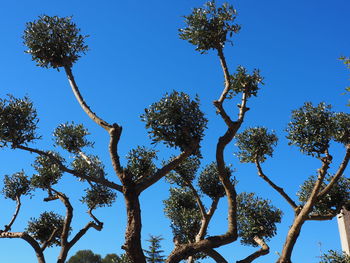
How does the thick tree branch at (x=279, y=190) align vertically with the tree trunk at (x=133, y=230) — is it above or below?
above

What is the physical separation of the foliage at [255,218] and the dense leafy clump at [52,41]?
571 inches

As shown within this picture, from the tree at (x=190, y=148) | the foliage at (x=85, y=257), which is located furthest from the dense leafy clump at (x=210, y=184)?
the foliage at (x=85, y=257)

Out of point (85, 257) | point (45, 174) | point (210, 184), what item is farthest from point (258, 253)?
point (85, 257)

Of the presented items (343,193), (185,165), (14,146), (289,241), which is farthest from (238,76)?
(14,146)

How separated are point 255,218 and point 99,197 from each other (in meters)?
11.3

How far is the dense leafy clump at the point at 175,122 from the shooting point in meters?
18.1

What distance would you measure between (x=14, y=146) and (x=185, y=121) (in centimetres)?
956

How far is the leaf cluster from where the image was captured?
2292 cm

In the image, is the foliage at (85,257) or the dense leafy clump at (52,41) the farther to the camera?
the foliage at (85,257)

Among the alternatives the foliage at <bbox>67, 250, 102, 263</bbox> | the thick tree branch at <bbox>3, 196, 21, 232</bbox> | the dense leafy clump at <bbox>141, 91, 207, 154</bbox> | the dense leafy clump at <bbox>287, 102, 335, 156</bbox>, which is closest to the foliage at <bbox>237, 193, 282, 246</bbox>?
the dense leafy clump at <bbox>287, 102, 335, 156</bbox>

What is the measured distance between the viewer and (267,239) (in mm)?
26156

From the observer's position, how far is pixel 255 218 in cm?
2645

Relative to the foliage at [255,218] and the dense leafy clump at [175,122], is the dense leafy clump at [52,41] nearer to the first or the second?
the dense leafy clump at [175,122]

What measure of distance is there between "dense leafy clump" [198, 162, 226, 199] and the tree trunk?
440 inches
